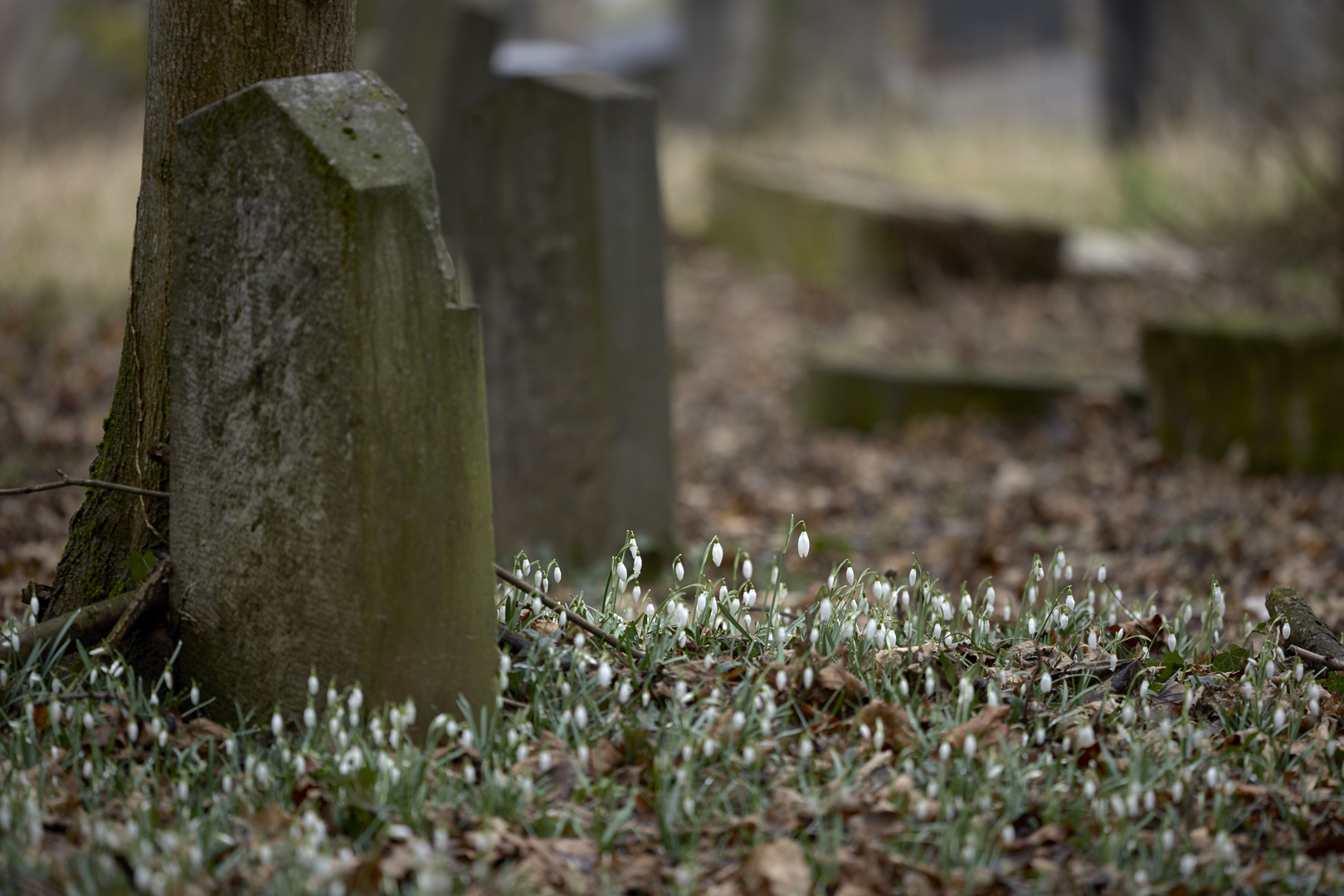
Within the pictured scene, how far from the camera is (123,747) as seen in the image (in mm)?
2699

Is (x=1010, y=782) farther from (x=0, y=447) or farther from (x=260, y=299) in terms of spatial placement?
(x=0, y=447)

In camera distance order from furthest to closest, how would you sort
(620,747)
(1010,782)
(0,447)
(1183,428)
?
(1183,428) < (0,447) < (620,747) < (1010,782)

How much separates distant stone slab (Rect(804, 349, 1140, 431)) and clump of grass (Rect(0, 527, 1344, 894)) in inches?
183

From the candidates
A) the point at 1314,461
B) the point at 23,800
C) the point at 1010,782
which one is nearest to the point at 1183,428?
the point at 1314,461

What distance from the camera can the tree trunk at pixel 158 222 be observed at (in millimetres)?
3061

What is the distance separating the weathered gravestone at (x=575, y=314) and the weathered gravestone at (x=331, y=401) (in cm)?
248

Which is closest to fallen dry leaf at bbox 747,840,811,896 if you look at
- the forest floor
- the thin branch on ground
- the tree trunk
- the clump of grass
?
the clump of grass

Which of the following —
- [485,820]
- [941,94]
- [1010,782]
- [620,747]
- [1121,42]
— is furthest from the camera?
[941,94]

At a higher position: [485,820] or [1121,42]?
[1121,42]

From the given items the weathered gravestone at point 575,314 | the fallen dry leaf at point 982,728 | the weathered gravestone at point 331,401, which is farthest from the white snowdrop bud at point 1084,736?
the weathered gravestone at point 575,314

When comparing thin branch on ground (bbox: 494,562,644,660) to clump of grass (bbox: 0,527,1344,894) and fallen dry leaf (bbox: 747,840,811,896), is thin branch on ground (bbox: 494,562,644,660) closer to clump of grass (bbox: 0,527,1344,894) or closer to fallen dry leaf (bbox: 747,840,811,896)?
clump of grass (bbox: 0,527,1344,894)

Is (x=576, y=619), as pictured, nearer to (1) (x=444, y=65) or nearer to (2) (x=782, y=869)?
(2) (x=782, y=869)

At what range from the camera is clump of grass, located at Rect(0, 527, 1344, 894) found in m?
2.27

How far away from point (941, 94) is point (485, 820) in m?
28.6
